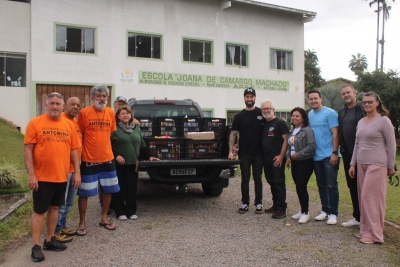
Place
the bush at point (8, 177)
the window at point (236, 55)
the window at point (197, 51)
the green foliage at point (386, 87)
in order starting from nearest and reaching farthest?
the bush at point (8, 177), the window at point (197, 51), the window at point (236, 55), the green foliage at point (386, 87)

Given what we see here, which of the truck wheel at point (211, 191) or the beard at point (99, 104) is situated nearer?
the beard at point (99, 104)

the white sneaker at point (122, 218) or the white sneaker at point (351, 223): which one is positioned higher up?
the white sneaker at point (351, 223)

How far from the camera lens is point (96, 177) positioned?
5.21 metres

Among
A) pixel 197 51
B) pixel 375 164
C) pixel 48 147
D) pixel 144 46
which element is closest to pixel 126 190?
pixel 48 147

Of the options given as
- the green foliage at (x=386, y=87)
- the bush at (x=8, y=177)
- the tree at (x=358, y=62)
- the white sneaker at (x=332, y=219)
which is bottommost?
the white sneaker at (x=332, y=219)

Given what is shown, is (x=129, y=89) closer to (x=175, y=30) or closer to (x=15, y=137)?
(x=175, y=30)

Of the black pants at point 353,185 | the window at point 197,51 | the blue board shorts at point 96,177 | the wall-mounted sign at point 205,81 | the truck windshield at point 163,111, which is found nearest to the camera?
the blue board shorts at point 96,177

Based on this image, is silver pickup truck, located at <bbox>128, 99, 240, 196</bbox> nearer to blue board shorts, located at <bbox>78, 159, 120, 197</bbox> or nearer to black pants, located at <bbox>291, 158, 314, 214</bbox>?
blue board shorts, located at <bbox>78, 159, 120, 197</bbox>

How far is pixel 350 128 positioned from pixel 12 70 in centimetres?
1512

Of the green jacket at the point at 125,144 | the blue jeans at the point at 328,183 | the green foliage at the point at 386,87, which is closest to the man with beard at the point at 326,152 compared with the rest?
the blue jeans at the point at 328,183

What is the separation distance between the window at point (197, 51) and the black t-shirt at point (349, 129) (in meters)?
15.0

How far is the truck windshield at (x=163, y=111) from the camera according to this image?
7.79m

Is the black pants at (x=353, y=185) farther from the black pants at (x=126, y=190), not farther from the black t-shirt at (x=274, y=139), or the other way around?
the black pants at (x=126, y=190)

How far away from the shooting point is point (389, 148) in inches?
190
